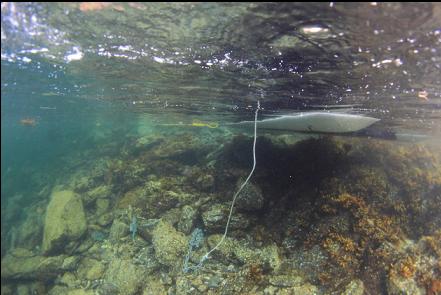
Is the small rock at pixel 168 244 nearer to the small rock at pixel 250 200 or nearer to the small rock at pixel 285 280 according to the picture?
the small rock at pixel 250 200

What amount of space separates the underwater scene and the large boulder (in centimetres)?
7

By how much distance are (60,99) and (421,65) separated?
2252cm

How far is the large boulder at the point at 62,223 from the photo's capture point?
42.0ft

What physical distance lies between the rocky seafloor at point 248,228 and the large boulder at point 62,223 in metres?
0.05

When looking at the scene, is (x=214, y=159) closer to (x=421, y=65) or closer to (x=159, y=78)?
(x=159, y=78)

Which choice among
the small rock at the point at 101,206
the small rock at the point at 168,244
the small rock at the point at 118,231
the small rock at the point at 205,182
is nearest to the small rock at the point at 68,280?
the small rock at the point at 118,231

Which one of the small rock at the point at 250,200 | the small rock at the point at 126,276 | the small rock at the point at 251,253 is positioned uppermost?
the small rock at the point at 250,200

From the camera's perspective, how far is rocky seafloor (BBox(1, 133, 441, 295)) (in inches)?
379

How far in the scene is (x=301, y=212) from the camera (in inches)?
449

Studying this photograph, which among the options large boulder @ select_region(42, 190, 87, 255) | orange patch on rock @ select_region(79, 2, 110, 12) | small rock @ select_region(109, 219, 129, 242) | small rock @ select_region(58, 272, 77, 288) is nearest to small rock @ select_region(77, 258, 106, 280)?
small rock @ select_region(58, 272, 77, 288)

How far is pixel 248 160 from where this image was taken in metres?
14.4

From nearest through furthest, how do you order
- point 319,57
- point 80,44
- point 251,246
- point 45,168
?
point 319,57
point 80,44
point 251,246
point 45,168

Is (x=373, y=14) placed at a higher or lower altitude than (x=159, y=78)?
higher

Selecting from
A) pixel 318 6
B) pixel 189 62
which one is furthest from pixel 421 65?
pixel 189 62
